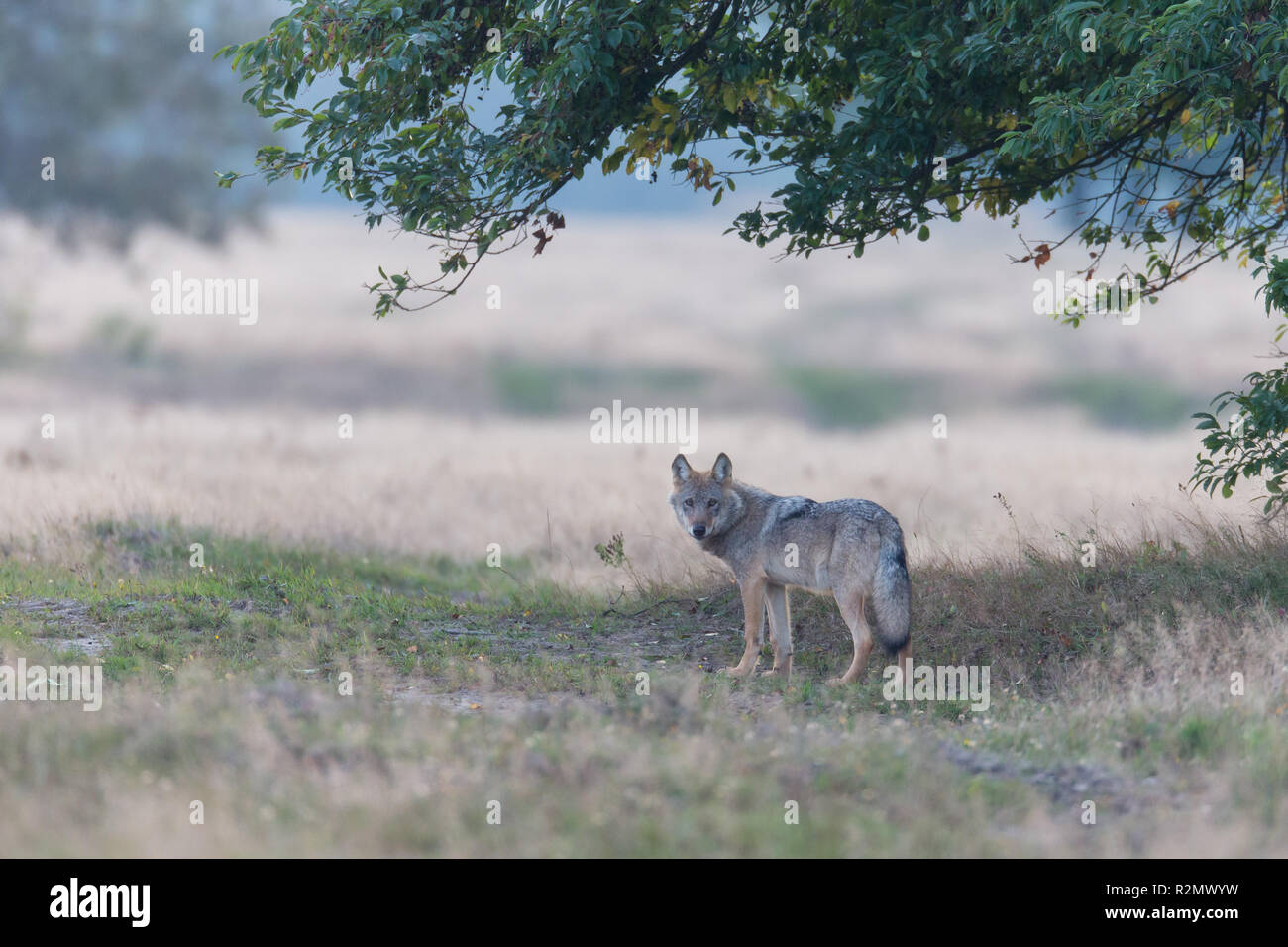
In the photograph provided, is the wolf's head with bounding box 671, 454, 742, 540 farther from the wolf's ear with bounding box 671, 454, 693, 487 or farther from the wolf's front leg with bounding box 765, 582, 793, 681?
the wolf's front leg with bounding box 765, 582, 793, 681

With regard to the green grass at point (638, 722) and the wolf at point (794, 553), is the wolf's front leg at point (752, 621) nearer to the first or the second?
the wolf at point (794, 553)

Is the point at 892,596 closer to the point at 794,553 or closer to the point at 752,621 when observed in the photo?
the point at 794,553

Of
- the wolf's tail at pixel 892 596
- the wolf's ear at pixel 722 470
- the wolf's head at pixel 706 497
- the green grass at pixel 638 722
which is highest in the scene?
the wolf's ear at pixel 722 470

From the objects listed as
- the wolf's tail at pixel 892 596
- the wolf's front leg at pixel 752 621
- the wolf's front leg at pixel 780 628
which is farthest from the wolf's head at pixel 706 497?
the wolf's tail at pixel 892 596

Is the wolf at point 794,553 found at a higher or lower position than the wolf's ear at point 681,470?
lower

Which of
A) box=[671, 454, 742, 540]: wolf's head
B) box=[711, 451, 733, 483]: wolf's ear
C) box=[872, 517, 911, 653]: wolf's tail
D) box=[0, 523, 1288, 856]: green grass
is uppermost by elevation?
box=[711, 451, 733, 483]: wolf's ear

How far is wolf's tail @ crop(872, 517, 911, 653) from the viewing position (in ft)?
34.6

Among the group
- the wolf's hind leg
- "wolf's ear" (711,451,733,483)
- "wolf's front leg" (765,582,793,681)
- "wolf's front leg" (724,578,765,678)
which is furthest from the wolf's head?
the wolf's hind leg

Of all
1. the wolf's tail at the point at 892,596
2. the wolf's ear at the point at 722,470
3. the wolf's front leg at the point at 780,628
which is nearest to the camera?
the wolf's tail at the point at 892,596

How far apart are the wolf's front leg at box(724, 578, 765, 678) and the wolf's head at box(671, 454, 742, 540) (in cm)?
64

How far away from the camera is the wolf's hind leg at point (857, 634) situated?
10734 mm

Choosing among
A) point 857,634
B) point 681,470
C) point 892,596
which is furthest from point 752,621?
point 681,470
